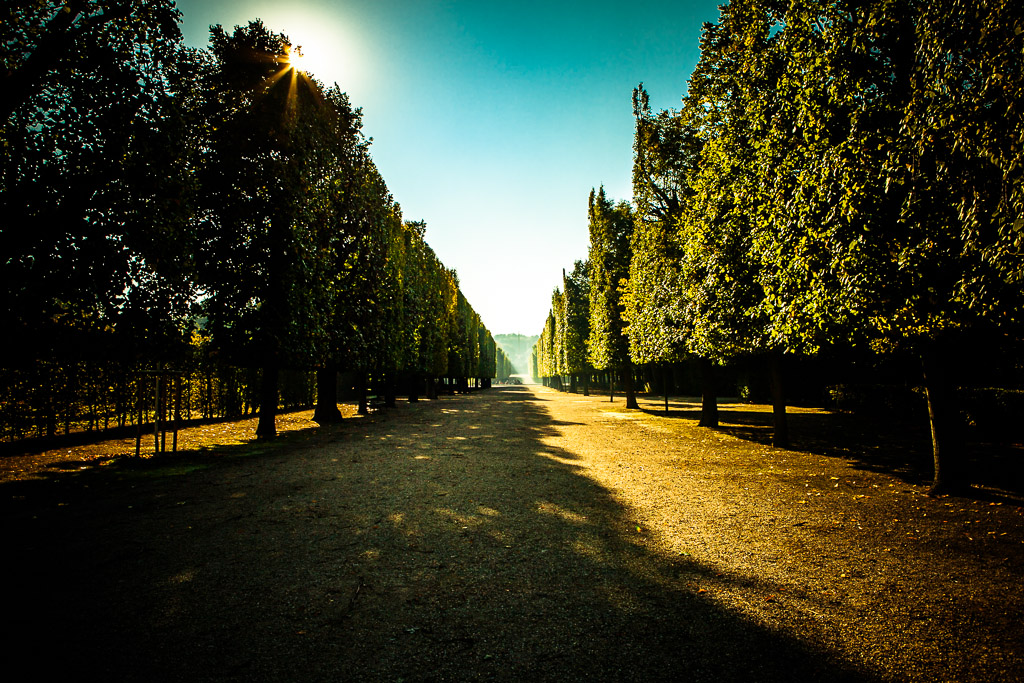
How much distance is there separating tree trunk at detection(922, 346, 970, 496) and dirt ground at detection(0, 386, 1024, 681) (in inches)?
16.1

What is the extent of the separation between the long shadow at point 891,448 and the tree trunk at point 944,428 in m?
0.32

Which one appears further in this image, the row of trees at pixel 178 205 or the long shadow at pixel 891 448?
the row of trees at pixel 178 205

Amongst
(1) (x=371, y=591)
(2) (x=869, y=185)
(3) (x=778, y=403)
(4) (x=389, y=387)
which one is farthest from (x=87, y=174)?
(4) (x=389, y=387)

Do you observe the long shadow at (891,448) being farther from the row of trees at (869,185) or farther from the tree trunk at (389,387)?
the tree trunk at (389,387)

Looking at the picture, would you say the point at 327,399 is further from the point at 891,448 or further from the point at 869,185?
the point at 891,448

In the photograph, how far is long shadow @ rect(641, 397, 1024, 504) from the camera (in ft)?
25.8

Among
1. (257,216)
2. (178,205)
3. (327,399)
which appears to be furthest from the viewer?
(327,399)

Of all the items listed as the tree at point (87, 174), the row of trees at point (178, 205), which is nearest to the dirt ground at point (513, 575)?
the tree at point (87, 174)

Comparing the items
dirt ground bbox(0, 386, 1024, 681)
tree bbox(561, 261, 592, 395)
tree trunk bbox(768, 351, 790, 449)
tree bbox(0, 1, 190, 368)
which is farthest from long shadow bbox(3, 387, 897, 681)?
tree bbox(561, 261, 592, 395)

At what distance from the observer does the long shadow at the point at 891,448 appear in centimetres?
786

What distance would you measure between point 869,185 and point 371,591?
8.62m

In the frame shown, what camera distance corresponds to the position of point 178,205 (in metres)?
9.86

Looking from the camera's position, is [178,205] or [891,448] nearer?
[178,205]

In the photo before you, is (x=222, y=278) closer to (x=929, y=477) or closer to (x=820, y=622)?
(x=820, y=622)
